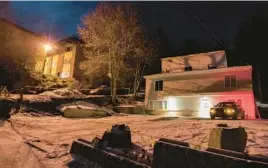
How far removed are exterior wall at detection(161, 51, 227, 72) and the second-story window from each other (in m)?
3.27

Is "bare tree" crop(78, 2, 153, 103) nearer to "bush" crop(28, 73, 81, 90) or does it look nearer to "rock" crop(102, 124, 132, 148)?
"bush" crop(28, 73, 81, 90)

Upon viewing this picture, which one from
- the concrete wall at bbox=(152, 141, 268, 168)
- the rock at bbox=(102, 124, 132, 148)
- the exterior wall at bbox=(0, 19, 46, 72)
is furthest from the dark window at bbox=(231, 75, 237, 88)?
the exterior wall at bbox=(0, 19, 46, 72)

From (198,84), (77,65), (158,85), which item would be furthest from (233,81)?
(77,65)

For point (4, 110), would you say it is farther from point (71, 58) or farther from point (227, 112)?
point (71, 58)

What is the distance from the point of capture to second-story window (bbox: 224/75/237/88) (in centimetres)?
2283

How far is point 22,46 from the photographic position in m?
33.5

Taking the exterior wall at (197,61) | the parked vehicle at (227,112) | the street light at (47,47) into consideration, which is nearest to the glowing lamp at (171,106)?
A: the exterior wall at (197,61)

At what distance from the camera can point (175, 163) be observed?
158 inches

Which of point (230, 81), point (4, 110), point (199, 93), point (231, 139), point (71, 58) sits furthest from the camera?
point (71, 58)

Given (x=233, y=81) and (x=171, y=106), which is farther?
(x=171, y=106)

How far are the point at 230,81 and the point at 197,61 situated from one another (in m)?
6.06

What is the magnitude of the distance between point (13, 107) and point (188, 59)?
2165 centimetres

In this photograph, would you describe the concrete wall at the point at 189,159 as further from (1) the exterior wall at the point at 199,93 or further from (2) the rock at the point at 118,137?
(1) the exterior wall at the point at 199,93

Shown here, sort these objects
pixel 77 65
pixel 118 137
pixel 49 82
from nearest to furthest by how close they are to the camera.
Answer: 1. pixel 118 137
2. pixel 49 82
3. pixel 77 65
